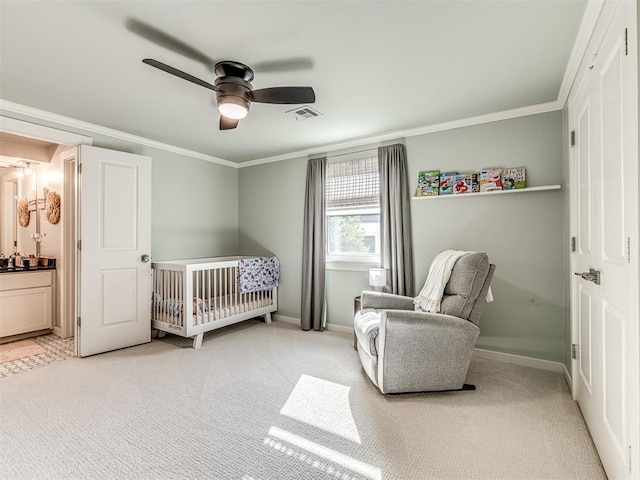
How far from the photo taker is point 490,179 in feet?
10.1

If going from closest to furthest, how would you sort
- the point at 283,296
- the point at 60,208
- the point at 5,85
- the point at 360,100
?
the point at 5,85, the point at 360,100, the point at 60,208, the point at 283,296

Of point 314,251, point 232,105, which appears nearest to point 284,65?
point 232,105

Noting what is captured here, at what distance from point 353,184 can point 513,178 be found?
5.57ft

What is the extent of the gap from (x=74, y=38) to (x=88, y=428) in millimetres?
2346

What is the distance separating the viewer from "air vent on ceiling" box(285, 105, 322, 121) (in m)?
2.93

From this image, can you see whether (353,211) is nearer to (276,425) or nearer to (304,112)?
(304,112)

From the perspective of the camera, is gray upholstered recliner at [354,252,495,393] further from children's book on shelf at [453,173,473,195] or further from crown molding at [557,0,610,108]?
crown molding at [557,0,610,108]

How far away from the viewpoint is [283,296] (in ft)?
14.9

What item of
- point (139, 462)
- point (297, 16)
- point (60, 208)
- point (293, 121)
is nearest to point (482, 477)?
point (139, 462)

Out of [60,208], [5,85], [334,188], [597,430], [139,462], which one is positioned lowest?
[139,462]

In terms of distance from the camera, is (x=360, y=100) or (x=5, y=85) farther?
(x=360, y=100)

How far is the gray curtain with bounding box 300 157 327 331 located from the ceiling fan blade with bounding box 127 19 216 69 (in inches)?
83.9

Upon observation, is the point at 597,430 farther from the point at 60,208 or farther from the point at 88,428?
the point at 60,208

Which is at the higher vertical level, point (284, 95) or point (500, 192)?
point (284, 95)
